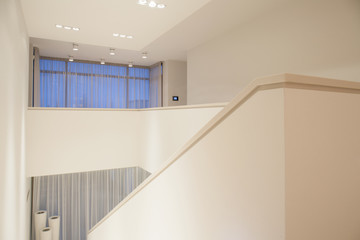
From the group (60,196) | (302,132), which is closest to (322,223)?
(302,132)

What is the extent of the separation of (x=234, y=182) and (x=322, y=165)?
295mm

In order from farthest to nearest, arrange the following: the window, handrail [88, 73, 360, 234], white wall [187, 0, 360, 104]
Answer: the window, white wall [187, 0, 360, 104], handrail [88, 73, 360, 234]

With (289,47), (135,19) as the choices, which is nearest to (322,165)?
(135,19)

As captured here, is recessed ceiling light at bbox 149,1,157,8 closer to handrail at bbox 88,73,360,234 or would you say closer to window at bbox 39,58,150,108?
handrail at bbox 88,73,360,234

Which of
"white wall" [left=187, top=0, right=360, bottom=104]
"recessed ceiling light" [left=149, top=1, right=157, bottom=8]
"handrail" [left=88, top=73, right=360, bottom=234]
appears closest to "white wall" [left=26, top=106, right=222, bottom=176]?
"recessed ceiling light" [left=149, top=1, right=157, bottom=8]

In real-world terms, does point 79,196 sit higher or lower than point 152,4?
lower

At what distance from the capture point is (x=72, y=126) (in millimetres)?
4246

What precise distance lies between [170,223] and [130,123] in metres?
3.49

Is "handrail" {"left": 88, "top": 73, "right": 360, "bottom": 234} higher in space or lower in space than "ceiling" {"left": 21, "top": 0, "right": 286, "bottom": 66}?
lower

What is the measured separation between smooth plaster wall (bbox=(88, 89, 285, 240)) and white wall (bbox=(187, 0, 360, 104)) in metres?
2.68

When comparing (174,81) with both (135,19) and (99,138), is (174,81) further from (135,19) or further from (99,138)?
(135,19)

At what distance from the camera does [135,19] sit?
318 centimetres

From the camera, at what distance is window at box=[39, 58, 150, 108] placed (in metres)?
7.20

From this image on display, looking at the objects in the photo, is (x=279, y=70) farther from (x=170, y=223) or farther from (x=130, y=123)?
(x=170, y=223)
